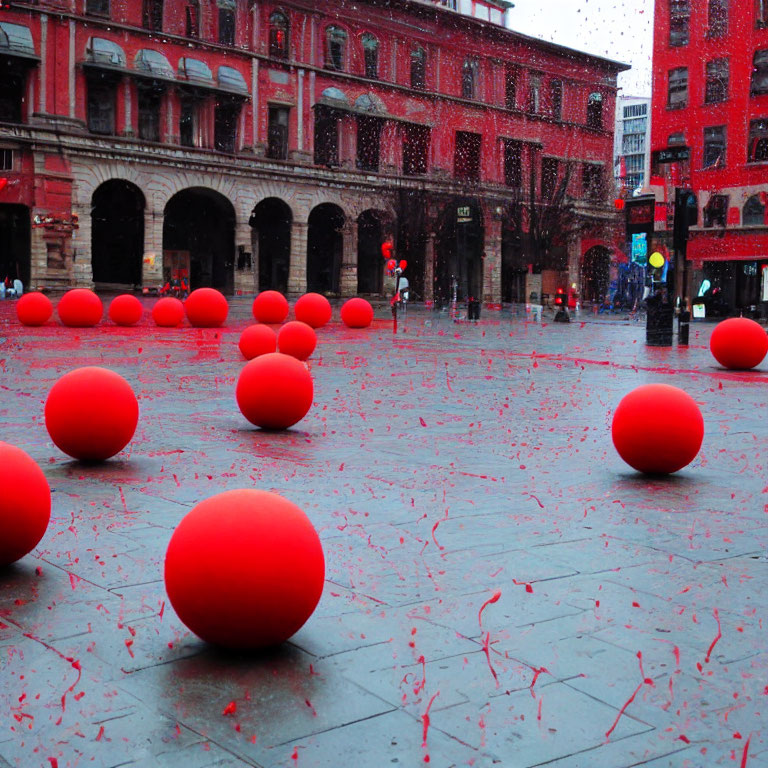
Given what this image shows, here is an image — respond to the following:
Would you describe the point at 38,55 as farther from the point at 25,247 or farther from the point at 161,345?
the point at 161,345

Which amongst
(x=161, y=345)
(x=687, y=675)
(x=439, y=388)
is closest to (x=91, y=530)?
(x=687, y=675)

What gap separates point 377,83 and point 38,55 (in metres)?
Answer: 18.2

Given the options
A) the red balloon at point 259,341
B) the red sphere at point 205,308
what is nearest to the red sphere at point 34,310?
the red sphere at point 205,308

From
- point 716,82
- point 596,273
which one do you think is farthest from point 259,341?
point 596,273

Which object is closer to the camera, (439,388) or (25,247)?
(439,388)

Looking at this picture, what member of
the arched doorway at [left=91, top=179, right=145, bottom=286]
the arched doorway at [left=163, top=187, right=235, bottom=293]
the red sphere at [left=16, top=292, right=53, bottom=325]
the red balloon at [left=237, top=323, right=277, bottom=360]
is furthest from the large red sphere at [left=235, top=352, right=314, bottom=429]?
the arched doorway at [left=163, top=187, right=235, bottom=293]

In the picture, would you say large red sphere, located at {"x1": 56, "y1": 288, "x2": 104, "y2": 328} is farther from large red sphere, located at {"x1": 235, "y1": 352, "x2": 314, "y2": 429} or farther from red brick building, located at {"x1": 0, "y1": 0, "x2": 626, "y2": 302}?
red brick building, located at {"x1": 0, "y1": 0, "x2": 626, "y2": 302}

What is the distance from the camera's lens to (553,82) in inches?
2464

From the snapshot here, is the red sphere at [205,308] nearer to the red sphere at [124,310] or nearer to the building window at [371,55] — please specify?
the red sphere at [124,310]

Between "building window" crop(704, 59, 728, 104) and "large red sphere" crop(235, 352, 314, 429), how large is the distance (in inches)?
1889

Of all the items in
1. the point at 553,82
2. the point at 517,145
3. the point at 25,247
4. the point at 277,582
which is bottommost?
the point at 277,582

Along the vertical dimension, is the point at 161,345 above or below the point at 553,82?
below

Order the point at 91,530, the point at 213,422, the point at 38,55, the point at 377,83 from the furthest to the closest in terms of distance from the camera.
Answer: the point at 377,83, the point at 38,55, the point at 213,422, the point at 91,530

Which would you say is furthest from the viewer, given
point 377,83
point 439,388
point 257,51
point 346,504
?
point 377,83
